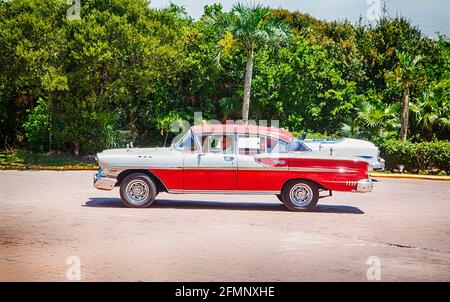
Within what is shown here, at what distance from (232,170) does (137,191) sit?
2062 mm

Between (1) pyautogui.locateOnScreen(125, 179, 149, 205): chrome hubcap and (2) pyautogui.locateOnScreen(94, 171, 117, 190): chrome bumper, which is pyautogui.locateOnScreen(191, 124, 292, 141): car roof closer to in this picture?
(1) pyautogui.locateOnScreen(125, 179, 149, 205): chrome hubcap

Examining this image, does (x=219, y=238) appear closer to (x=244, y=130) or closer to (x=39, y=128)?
(x=244, y=130)

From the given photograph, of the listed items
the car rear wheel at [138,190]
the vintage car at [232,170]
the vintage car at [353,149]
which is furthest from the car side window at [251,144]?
the vintage car at [353,149]

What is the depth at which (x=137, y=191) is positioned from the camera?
1512 centimetres

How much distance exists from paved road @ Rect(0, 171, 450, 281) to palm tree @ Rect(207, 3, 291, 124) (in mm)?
15289

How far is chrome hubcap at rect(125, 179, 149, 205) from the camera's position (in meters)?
15.1

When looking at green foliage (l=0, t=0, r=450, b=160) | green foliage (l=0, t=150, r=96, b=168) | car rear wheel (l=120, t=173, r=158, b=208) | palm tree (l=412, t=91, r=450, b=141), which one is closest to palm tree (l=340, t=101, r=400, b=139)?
green foliage (l=0, t=0, r=450, b=160)

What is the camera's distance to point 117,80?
3170cm

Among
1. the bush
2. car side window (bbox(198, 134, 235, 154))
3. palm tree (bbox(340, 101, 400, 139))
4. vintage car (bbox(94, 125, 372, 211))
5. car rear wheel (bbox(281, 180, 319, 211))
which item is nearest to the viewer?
vintage car (bbox(94, 125, 372, 211))

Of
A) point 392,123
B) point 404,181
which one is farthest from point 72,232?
point 392,123

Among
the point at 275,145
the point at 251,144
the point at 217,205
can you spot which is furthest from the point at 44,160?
the point at 275,145

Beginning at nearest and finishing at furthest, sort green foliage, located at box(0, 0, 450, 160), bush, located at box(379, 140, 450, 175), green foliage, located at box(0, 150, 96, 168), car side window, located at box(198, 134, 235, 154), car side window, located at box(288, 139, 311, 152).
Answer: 1. car side window, located at box(198, 134, 235, 154)
2. car side window, located at box(288, 139, 311, 152)
3. bush, located at box(379, 140, 450, 175)
4. green foliage, located at box(0, 150, 96, 168)
5. green foliage, located at box(0, 0, 450, 160)

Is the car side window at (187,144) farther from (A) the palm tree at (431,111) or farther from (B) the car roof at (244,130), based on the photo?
(A) the palm tree at (431,111)
